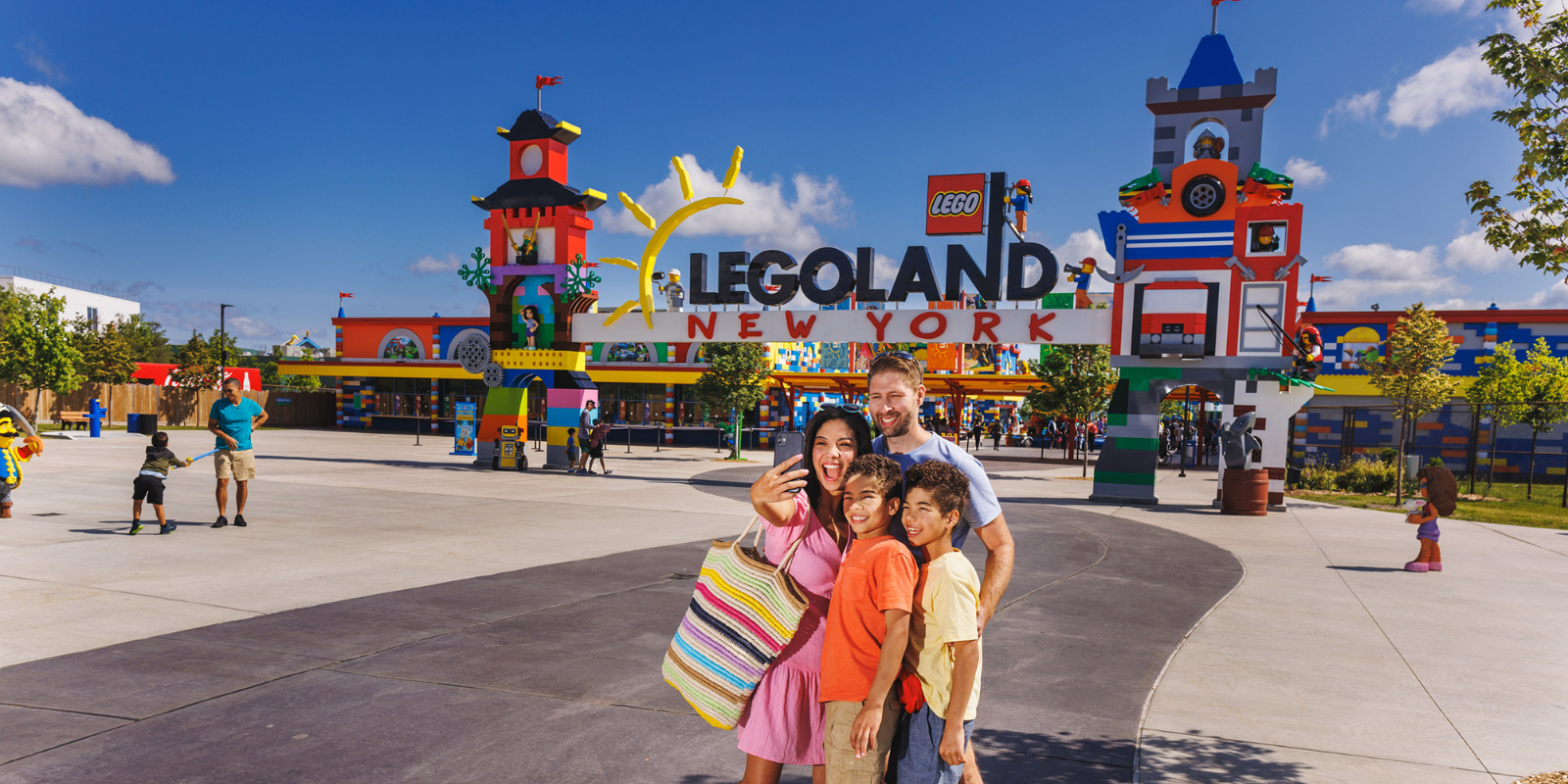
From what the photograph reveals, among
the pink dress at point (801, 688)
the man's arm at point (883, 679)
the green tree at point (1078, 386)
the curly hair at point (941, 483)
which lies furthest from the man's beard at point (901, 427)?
the green tree at point (1078, 386)

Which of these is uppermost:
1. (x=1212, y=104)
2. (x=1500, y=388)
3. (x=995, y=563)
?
(x=1212, y=104)

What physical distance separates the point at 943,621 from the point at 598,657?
3.62 meters

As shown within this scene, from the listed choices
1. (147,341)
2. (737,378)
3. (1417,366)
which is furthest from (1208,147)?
(147,341)

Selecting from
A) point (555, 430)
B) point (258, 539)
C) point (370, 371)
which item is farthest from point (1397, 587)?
point (370, 371)

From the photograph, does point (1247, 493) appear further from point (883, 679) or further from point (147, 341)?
point (147, 341)

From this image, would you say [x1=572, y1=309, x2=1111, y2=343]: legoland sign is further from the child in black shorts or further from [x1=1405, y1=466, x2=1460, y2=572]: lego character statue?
the child in black shorts

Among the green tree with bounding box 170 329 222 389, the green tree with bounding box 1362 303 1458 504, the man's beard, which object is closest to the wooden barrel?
the green tree with bounding box 1362 303 1458 504

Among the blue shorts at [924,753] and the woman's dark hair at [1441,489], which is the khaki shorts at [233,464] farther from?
the woman's dark hair at [1441,489]

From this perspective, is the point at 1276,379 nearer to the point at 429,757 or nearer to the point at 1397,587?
the point at 1397,587

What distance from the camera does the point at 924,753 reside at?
2838 mm

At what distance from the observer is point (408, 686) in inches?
198

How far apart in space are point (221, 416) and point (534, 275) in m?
12.1

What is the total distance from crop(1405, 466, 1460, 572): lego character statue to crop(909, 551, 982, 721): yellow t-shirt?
9.02 m

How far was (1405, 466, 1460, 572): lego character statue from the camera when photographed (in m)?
9.59
